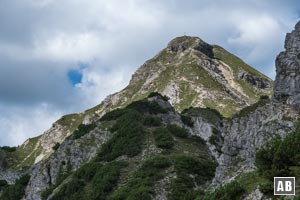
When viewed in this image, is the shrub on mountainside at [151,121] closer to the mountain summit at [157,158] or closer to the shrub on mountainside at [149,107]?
the mountain summit at [157,158]

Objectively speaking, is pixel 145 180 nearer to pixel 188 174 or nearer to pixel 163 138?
pixel 188 174

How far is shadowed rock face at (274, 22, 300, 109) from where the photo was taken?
53094mm

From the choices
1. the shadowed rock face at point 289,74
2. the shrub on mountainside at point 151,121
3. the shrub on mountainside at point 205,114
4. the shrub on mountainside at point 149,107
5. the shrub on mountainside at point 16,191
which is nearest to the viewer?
the shadowed rock face at point 289,74

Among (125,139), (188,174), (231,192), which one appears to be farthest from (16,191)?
(231,192)

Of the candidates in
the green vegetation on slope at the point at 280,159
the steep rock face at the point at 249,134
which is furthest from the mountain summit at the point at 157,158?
the green vegetation on slope at the point at 280,159

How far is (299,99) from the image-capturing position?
169ft

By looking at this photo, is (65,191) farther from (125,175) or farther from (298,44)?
(298,44)

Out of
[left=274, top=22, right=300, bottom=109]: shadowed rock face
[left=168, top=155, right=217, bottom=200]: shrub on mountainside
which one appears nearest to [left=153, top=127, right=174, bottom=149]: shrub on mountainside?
[left=168, top=155, right=217, bottom=200]: shrub on mountainside

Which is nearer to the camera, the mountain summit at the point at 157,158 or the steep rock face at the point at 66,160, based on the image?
the mountain summit at the point at 157,158

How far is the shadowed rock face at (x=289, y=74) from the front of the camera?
5309 cm

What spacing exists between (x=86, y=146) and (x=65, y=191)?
14761 millimetres

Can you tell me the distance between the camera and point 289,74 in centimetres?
5544

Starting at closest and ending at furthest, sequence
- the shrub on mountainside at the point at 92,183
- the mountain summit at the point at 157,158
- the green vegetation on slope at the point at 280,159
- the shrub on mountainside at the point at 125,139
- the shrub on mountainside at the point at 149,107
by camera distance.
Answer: the green vegetation on slope at the point at 280,159 → the mountain summit at the point at 157,158 → the shrub on mountainside at the point at 92,183 → the shrub on mountainside at the point at 125,139 → the shrub on mountainside at the point at 149,107

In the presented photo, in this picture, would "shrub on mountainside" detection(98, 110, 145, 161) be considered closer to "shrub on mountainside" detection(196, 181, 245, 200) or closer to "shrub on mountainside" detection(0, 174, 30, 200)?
"shrub on mountainside" detection(0, 174, 30, 200)
